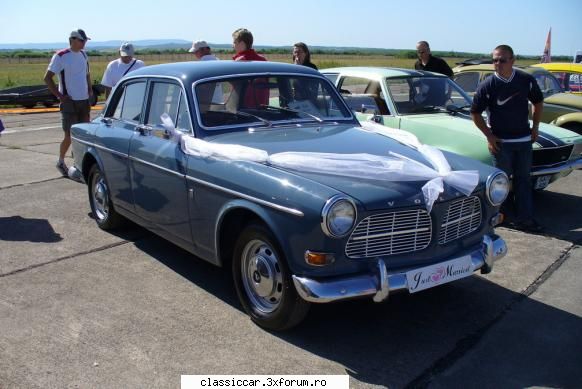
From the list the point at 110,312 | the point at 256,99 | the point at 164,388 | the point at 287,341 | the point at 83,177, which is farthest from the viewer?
the point at 83,177

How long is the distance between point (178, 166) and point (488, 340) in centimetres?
247

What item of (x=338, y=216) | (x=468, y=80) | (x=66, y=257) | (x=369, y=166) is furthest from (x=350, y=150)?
(x=468, y=80)

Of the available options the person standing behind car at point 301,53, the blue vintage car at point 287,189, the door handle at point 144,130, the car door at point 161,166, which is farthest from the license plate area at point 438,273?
the person standing behind car at point 301,53

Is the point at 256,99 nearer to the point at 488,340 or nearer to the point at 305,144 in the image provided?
the point at 305,144

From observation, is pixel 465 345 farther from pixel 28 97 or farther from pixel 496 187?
pixel 28 97

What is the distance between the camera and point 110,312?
4051 millimetres

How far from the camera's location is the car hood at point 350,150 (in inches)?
135

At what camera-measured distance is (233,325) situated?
12.7 ft

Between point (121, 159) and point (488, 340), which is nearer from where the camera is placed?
point (488, 340)

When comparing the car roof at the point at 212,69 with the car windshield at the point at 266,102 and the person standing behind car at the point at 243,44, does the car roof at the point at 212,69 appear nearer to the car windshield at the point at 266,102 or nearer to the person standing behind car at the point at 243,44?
the car windshield at the point at 266,102

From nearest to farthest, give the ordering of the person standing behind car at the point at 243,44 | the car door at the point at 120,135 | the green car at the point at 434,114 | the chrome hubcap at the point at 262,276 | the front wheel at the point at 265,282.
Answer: the front wheel at the point at 265,282 → the chrome hubcap at the point at 262,276 → the car door at the point at 120,135 → the green car at the point at 434,114 → the person standing behind car at the point at 243,44

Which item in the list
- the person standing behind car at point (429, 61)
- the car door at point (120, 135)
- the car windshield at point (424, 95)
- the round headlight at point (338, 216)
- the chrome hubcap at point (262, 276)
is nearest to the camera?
the round headlight at point (338, 216)

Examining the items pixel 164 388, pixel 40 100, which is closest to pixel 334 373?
pixel 164 388

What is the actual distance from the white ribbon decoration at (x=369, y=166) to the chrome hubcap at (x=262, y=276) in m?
0.57
